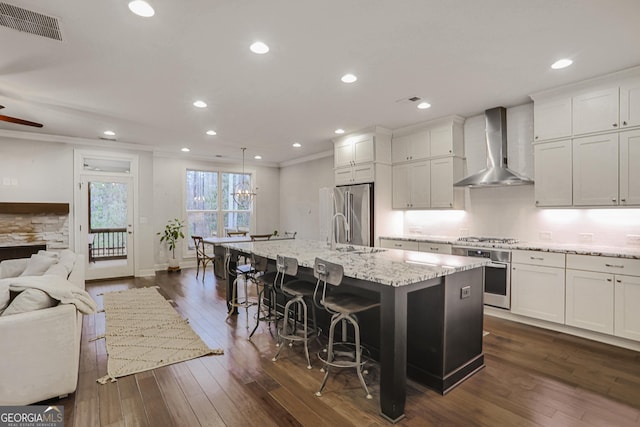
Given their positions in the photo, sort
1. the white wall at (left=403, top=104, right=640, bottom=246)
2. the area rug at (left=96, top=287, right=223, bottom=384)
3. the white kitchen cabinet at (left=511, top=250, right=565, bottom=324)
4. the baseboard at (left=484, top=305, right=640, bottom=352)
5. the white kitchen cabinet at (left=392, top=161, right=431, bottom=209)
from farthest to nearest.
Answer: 1. the white kitchen cabinet at (left=392, top=161, right=431, bottom=209)
2. the white wall at (left=403, top=104, right=640, bottom=246)
3. the white kitchen cabinet at (left=511, top=250, right=565, bottom=324)
4. the baseboard at (left=484, top=305, right=640, bottom=352)
5. the area rug at (left=96, top=287, right=223, bottom=384)

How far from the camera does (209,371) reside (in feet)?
8.66

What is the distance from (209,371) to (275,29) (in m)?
2.86

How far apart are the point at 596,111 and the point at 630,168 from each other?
70 cm

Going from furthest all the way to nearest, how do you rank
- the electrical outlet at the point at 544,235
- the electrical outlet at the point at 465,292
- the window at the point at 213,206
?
1. the window at the point at 213,206
2. the electrical outlet at the point at 544,235
3. the electrical outlet at the point at 465,292

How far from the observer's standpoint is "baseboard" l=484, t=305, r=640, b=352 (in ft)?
9.99

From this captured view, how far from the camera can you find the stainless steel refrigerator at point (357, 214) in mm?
5176

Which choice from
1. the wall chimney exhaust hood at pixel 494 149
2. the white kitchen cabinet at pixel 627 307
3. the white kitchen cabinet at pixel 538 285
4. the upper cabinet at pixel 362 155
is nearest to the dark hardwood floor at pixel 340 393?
the white kitchen cabinet at pixel 627 307

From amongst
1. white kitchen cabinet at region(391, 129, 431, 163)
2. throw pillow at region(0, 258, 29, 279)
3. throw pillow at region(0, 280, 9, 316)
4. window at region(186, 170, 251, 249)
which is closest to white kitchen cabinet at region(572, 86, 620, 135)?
white kitchen cabinet at region(391, 129, 431, 163)

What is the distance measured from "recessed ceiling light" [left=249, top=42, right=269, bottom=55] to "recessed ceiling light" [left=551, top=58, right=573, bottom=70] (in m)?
2.74

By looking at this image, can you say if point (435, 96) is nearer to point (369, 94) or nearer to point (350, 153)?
point (369, 94)

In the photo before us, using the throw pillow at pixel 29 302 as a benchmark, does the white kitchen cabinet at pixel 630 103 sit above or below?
above

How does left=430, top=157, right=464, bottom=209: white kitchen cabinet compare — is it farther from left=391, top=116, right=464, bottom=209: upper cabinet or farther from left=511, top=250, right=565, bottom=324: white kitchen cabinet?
left=511, top=250, right=565, bottom=324: white kitchen cabinet

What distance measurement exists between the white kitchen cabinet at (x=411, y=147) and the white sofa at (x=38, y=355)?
4640 millimetres

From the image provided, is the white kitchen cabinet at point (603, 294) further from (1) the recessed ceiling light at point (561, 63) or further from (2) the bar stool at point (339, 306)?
(2) the bar stool at point (339, 306)
